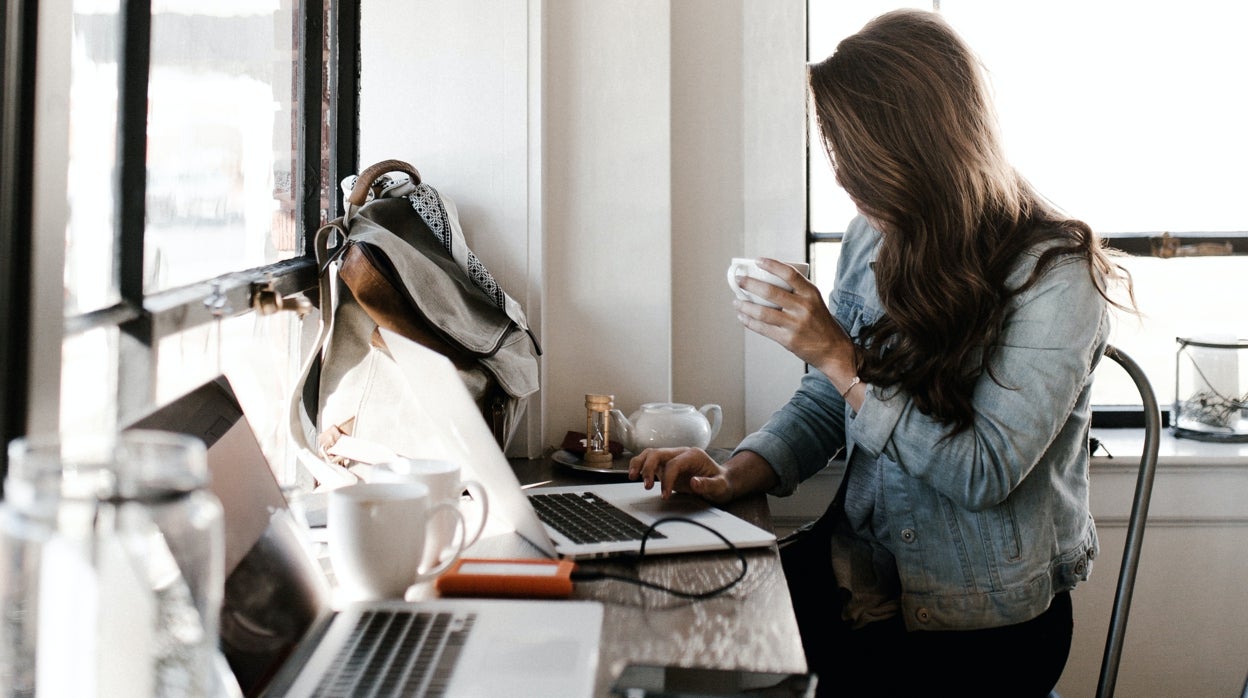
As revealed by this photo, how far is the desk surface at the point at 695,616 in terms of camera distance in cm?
91

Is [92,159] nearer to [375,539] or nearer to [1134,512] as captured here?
[375,539]

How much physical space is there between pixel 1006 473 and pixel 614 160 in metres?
1.05

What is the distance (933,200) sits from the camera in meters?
1.55

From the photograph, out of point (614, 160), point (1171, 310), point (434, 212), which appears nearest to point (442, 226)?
point (434, 212)

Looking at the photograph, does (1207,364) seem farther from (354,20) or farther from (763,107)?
(354,20)

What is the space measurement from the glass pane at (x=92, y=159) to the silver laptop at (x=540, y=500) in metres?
0.29

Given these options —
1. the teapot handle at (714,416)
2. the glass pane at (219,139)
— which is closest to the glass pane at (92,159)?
the glass pane at (219,139)

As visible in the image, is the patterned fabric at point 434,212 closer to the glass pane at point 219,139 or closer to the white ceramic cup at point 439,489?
the glass pane at point 219,139

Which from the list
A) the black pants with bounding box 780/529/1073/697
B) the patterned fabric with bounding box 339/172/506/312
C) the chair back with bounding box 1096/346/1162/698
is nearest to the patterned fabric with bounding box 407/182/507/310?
the patterned fabric with bounding box 339/172/506/312

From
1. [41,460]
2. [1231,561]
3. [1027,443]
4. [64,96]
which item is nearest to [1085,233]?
[1027,443]

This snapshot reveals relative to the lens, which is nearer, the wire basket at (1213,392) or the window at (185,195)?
the window at (185,195)

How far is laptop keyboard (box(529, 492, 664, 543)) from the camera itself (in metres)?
1.27

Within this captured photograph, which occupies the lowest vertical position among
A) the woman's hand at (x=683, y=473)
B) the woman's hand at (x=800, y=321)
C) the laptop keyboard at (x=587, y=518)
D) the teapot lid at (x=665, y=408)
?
the laptop keyboard at (x=587, y=518)

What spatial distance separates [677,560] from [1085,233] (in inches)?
30.5
